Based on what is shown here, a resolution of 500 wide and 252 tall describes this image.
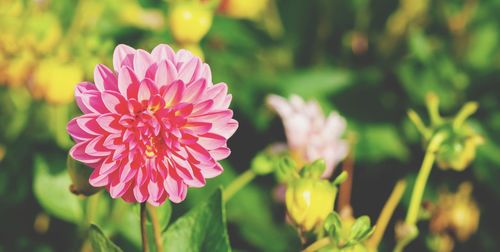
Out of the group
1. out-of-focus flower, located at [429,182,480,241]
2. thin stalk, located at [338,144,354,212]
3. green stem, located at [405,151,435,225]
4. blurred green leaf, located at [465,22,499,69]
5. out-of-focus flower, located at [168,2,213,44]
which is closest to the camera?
green stem, located at [405,151,435,225]

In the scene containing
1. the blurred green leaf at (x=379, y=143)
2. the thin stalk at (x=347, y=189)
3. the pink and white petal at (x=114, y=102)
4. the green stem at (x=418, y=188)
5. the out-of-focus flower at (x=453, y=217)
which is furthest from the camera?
the blurred green leaf at (x=379, y=143)

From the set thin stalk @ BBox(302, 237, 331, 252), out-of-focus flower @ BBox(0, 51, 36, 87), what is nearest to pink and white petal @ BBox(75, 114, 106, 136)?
thin stalk @ BBox(302, 237, 331, 252)

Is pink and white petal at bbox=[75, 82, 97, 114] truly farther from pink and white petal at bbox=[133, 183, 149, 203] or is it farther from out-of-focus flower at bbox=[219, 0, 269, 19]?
out-of-focus flower at bbox=[219, 0, 269, 19]

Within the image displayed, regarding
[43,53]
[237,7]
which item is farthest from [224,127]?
[237,7]

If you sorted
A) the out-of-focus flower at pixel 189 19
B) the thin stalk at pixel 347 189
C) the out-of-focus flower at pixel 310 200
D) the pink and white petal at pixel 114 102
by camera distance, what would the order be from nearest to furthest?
1. the pink and white petal at pixel 114 102
2. the out-of-focus flower at pixel 310 200
3. the out-of-focus flower at pixel 189 19
4. the thin stalk at pixel 347 189

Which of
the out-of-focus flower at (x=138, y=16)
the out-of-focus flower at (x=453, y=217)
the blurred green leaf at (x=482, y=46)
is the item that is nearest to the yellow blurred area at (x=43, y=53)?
the out-of-focus flower at (x=138, y=16)

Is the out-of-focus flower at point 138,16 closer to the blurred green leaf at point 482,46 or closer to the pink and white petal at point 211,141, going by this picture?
the blurred green leaf at point 482,46

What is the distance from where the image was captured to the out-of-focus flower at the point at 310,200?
1.99ft

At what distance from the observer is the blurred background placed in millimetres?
878

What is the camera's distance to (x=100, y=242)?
59 cm

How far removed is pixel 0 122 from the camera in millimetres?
1115

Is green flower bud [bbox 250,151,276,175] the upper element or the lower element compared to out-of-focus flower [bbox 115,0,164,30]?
lower

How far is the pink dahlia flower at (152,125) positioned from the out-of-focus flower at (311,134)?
371mm

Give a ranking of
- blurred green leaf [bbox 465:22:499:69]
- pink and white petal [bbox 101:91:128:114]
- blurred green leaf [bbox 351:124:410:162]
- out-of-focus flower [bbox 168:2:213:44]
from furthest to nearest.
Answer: blurred green leaf [bbox 465:22:499:69] → blurred green leaf [bbox 351:124:410:162] → out-of-focus flower [bbox 168:2:213:44] → pink and white petal [bbox 101:91:128:114]
